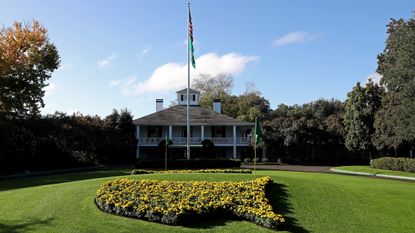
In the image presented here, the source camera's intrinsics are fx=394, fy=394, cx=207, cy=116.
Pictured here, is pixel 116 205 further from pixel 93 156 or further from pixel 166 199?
pixel 93 156

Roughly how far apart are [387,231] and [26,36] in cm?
3673

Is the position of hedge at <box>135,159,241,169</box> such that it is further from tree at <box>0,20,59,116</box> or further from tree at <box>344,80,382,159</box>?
tree at <box>344,80,382,159</box>

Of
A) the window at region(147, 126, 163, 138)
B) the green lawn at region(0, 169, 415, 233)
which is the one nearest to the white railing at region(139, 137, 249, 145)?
the window at region(147, 126, 163, 138)

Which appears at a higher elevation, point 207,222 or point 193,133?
point 193,133

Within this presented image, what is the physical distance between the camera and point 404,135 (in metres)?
33.6

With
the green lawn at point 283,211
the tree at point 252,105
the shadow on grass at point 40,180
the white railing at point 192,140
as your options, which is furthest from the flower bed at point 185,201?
the tree at point 252,105

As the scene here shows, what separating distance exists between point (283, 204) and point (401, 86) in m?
27.0

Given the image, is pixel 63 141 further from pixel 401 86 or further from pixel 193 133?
pixel 401 86

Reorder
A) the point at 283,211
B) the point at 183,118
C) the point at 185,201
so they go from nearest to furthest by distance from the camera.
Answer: the point at 185,201 < the point at 283,211 < the point at 183,118

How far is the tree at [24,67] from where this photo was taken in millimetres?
35781

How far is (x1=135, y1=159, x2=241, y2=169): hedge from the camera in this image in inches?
1176

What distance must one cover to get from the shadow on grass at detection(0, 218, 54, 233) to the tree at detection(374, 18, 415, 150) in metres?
Result: 30.4

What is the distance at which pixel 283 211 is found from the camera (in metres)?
12.0

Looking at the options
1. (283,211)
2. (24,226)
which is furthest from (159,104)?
(24,226)
